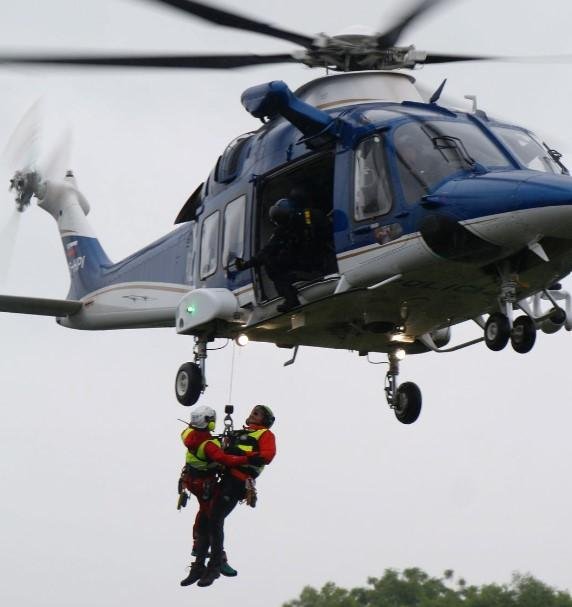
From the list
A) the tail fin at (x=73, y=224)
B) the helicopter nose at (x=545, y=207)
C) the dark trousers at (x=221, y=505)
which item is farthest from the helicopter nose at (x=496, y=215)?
the tail fin at (x=73, y=224)

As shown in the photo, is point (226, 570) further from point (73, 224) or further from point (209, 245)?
point (73, 224)

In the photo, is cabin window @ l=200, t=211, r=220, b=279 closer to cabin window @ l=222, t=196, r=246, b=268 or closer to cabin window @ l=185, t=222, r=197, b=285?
cabin window @ l=222, t=196, r=246, b=268

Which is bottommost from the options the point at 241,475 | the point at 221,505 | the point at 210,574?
the point at 210,574

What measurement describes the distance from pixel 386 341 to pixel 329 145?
270 cm

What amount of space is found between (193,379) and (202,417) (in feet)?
3.75

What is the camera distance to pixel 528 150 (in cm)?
1664

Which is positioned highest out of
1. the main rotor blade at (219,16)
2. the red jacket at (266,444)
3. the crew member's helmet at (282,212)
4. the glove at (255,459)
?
the main rotor blade at (219,16)

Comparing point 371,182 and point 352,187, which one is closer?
point 371,182

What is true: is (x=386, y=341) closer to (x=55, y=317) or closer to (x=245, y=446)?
(x=245, y=446)

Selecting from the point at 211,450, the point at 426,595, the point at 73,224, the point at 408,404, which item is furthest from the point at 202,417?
the point at 426,595

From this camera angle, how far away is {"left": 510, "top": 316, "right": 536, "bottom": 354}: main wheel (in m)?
15.9

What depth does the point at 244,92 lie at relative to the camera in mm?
17391

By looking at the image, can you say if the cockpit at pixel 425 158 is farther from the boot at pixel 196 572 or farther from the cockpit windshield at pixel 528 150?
the boot at pixel 196 572

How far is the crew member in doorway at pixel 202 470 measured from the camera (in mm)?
17641
